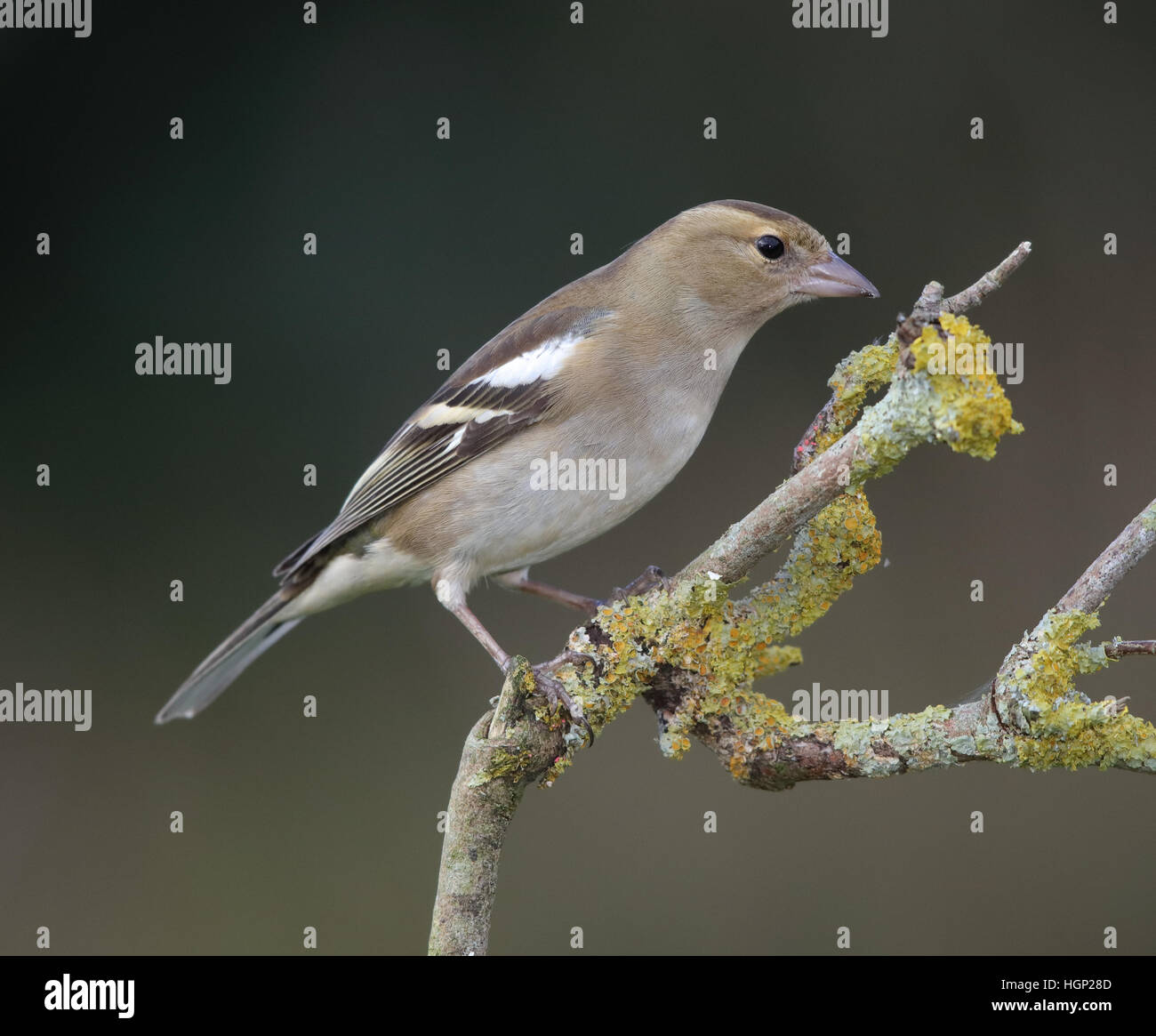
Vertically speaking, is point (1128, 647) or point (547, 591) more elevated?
point (547, 591)

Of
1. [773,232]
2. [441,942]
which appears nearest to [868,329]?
[773,232]

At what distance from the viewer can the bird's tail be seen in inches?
158

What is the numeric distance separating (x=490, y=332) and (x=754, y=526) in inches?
157

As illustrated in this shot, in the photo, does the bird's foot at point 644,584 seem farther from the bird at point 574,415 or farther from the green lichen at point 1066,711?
the green lichen at point 1066,711

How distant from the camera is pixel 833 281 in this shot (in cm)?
363

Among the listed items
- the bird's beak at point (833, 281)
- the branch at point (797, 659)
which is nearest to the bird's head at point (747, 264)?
the bird's beak at point (833, 281)

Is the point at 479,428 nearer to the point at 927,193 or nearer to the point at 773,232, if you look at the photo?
the point at 773,232

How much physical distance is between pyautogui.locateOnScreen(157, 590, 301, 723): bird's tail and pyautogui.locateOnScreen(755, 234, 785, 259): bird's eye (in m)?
1.91

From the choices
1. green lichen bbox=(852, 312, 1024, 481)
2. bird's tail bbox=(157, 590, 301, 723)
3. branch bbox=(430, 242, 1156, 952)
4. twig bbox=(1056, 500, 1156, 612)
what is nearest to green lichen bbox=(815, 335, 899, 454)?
branch bbox=(430, 242, 1156, 952)

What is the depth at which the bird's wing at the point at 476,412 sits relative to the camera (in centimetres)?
373

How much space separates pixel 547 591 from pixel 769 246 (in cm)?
129

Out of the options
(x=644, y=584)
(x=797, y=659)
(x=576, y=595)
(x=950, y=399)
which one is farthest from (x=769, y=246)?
(x=950, y=399)

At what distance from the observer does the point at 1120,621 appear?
17.0 feet

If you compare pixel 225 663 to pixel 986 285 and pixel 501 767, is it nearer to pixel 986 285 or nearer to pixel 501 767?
pixel 501 767
